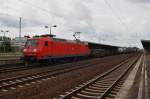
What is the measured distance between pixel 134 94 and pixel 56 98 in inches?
143

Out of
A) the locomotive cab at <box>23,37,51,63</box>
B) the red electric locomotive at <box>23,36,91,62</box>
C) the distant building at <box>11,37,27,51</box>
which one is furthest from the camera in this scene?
the distant building at <box>11,37,27,51</box>

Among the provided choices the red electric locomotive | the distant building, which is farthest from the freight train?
the distant building

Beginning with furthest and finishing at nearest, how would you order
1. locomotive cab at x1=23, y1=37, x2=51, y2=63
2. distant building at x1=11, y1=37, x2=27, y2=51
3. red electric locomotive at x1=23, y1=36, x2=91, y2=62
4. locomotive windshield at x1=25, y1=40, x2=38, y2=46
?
1. distant building at x1=11, y1=37, x2=27, y2=51
2. locomotive windshield at x1=25, y1=40, x2=38, y2=46
3. red electric locomotive at x1=23, y1=36, x2=91, y2=62
4. locomotive cab at x1=23, y1=37, x2=51, y2=63

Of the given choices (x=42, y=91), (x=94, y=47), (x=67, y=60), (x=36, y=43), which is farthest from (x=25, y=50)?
(x=94, y=47)

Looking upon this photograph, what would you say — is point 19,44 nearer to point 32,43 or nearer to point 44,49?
point 32,43

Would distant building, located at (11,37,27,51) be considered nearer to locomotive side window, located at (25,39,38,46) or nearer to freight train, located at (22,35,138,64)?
freight train, located at (22,35,138,64)

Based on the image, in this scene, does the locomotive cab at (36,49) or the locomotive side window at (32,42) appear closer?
the locomotive cab at (36,49)

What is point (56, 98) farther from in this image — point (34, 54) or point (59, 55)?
point (59, 55)

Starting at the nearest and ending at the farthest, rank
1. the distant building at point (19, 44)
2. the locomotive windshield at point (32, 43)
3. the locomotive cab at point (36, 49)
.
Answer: the locomotive cab at point (36, 49), the locomotive windshield at point (32, 43), the distant building at point (19, 44)

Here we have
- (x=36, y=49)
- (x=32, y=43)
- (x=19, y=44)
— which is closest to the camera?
(x=36, y=49)

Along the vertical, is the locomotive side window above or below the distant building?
below

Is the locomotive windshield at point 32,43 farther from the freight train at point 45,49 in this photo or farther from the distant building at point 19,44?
the distant building at point 19,44

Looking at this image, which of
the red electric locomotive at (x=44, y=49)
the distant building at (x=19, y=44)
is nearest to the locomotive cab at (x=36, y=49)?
the red electric locomotive at (x=44, y=49)

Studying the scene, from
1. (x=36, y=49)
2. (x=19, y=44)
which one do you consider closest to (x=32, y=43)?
(x=36, y=49)
